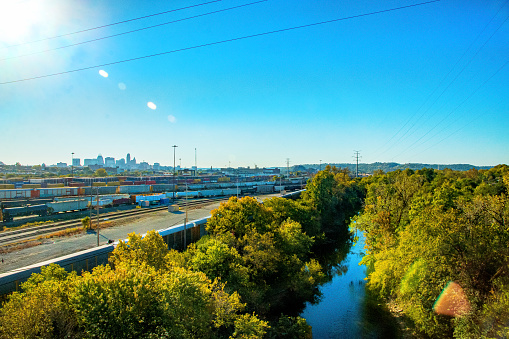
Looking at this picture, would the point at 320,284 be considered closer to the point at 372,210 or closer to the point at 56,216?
the point at 372,210

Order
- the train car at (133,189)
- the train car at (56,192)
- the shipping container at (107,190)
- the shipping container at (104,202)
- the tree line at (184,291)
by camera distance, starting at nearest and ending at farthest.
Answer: the tree line at (184,291)
the shipping container at (104,202)
the train car at (56,192)
the shipping container at (107,190)
the train car at (133,189)

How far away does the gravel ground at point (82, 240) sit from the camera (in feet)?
56.3

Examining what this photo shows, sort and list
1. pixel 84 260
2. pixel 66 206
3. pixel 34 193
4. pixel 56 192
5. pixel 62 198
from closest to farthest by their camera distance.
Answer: pixel 84 260
pixel 66 206
pixel 62 198
pixel 34 193
pixel 56 192

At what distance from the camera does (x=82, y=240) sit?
21.9 meters

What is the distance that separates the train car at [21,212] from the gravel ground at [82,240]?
12372 mm

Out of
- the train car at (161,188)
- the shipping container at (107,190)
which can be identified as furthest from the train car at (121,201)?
the train car at (161,188)

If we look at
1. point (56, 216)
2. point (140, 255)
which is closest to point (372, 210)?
point (140, 255)

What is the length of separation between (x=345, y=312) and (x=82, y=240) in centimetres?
1990

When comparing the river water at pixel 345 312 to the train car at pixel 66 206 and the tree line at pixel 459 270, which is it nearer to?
the tree line at pixel 459 270

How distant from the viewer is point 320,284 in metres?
24.8

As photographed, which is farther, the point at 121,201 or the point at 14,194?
the point at 14,194

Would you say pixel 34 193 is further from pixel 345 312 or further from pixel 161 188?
pixel 345 312

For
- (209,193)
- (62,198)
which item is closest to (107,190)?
(62,198)

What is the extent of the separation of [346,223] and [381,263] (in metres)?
30.1
